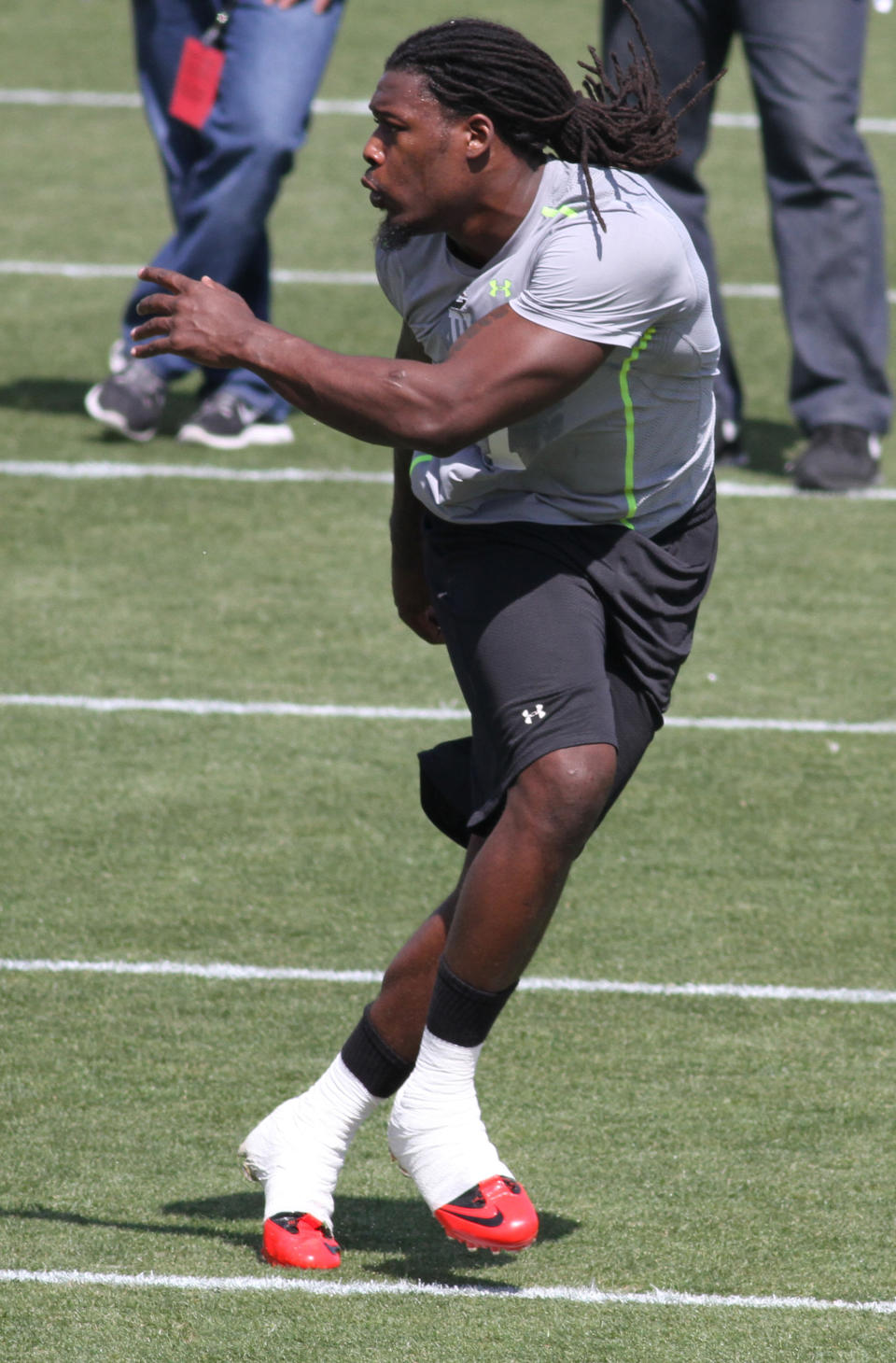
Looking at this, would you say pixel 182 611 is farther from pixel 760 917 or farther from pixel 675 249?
pixel 675 249

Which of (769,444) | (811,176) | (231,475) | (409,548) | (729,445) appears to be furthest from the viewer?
(769,444)

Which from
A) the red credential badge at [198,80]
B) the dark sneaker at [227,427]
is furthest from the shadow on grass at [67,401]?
the red credential badge at [198,80]

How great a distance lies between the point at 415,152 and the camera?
3258mm

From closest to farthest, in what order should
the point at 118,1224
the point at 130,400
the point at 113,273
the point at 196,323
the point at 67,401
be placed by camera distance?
the point at 196,323 → the point at 118,1224 → the point at 130,400 → the point at 67,401 → the point at 113,273

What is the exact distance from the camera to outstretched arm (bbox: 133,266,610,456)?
3.10 m

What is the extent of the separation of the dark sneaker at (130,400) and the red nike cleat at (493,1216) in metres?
5.04

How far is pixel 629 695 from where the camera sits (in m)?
3.43

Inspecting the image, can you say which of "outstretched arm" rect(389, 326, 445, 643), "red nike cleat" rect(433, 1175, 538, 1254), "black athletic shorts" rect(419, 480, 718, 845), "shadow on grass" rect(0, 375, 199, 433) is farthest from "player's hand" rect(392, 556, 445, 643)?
"shadow on grass" rect(0, 375, 199, 433)

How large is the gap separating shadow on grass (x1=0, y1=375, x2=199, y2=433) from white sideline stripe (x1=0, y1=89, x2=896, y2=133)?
4.25 metres

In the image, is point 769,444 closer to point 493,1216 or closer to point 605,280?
point 605,280

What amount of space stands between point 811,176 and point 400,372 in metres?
4.63

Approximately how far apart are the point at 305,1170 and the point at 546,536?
3.45ft

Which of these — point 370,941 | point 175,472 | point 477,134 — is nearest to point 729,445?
point 175,472

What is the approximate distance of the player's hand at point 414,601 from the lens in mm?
3818
